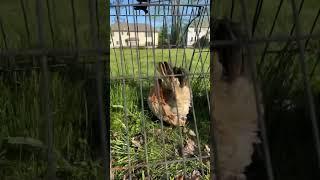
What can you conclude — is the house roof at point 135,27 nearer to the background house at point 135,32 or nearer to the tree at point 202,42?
the background house at point 135,32

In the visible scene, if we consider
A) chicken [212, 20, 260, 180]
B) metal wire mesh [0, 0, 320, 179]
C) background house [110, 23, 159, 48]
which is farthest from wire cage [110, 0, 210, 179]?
chicken [212, 20, 260, 180]

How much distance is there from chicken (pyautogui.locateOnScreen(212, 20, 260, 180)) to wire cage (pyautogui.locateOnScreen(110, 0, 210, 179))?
38.5 inches

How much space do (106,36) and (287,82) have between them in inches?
12.3

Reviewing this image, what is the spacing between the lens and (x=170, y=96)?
212cm

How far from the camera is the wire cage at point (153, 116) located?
1.70m

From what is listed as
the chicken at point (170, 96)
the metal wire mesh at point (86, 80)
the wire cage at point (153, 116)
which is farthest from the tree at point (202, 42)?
the metal wire mesh at point (86, 80)

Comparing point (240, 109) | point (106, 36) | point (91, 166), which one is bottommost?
point (91, 166)

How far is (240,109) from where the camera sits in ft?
2.02

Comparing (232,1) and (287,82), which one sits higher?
(232,1)

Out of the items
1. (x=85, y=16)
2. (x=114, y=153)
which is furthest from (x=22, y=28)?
(x=114, y=153)

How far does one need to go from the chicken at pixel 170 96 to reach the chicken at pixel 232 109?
1.41m

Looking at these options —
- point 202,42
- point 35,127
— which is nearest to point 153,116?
point 202,42

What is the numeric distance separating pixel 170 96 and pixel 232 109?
1.50m

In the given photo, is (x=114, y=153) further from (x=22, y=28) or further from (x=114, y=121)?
(x=22, y=28)
